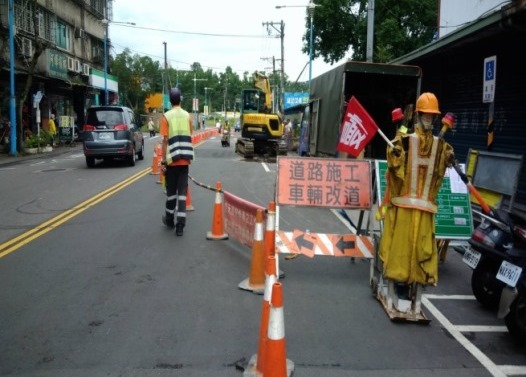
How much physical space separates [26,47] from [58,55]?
373cm

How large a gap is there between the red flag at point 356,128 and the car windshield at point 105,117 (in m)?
13.4

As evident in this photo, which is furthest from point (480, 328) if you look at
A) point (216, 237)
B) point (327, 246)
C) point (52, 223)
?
point (52, 223)

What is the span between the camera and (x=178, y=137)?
27.2 feet

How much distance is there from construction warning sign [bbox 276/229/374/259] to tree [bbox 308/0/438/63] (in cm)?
2729

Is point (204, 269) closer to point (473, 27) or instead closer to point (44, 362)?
point (44, 362)

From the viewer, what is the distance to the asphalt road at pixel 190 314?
4113mm

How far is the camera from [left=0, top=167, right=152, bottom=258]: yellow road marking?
746cm

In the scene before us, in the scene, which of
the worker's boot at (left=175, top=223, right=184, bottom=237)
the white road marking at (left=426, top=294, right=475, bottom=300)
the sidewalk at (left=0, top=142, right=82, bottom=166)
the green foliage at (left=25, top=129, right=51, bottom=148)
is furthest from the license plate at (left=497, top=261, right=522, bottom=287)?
the green foliage at (left=25, top=129, right=51, bottom=148)

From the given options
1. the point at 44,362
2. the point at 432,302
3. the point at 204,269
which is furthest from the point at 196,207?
the point at 44,362

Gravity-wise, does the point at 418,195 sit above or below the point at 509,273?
above

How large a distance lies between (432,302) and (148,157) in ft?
62.1

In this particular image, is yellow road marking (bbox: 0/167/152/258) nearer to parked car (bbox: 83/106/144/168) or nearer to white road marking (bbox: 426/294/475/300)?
parked car (bbox: 83/106/144/168)

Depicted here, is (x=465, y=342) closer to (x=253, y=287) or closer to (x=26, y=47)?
(x=253, y=287)

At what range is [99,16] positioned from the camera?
1663 inches
